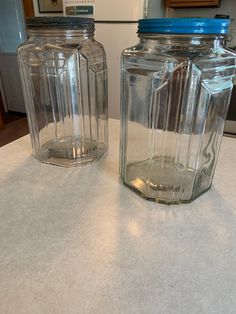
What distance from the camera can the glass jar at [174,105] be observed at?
36 cm

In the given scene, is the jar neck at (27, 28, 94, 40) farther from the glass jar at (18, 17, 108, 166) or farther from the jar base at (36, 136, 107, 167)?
the jar base at (36, 136, 107, 167)

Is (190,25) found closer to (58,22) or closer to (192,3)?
(58,22)

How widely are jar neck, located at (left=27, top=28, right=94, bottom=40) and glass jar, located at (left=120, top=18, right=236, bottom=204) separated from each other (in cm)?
12

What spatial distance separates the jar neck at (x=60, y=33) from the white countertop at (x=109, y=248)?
26cm

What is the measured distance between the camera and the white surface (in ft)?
5.24

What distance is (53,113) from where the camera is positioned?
630 mm

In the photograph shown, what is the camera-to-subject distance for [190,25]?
316mm

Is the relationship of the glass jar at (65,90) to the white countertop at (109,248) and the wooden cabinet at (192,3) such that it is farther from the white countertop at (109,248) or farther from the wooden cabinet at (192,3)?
the wooden cabinet at (192,3)

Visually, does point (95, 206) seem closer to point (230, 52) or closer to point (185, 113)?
point (185, 113)

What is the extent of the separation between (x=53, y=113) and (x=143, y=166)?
0.89ft

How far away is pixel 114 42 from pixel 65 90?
1252 mm

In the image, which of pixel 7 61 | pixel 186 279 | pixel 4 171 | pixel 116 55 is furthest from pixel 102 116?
pixel 7 61

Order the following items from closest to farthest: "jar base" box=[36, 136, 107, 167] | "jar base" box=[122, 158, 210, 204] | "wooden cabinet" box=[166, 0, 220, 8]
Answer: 1. "jar base" box=[122, 158, 210, 204]
2. "jar base" box=[36, 136, 107, 167]
3. "wooden cabinet" box=[166, 0, 220, 8]

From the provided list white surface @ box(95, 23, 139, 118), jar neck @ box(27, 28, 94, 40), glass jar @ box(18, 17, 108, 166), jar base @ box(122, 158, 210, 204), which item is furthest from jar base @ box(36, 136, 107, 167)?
white surface @ box(95, 23, 139, 118)
